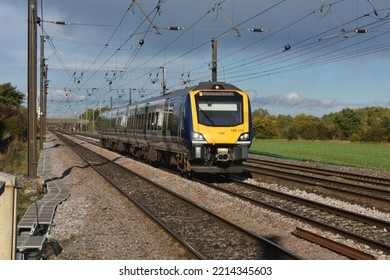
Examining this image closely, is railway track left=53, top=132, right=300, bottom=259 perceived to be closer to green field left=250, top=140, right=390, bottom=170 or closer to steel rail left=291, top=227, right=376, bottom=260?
steel rail left=291, top=227, right=376, bottom=260

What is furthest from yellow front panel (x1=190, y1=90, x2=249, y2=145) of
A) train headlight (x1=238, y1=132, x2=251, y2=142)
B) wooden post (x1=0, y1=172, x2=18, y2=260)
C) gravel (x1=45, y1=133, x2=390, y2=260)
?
wooden post (x1=0, y1=172, x2=18, y2=260)

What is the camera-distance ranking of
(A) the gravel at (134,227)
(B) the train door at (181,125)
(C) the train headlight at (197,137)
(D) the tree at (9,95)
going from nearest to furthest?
(A) the gravel at (134,227) < (C) the train headlight at (197,137) < (B) the train door at (181,125) < (D) the tree at (9,95)

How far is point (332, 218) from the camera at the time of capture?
10727mm

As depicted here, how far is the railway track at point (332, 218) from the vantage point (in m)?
8.84

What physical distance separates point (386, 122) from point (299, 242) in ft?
341

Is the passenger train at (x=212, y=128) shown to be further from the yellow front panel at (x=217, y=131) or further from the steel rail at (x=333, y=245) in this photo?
the steel rail at (x=333, y=245)

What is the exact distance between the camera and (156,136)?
816 inches

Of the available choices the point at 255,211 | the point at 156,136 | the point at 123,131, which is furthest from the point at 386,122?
the point at 255,211

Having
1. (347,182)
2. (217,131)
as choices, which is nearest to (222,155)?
(217,131)

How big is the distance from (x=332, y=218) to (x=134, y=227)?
14.1ft

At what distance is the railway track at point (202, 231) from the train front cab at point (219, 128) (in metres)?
2.12

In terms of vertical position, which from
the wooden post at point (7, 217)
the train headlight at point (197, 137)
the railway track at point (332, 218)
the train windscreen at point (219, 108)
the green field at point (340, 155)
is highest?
the train windscreen at point (219, 108)

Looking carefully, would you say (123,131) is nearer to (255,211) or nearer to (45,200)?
(45,200)

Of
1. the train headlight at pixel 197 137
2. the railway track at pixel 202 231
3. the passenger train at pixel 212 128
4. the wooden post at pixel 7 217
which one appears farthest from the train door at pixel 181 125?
the wooden post at pixel 7 217
